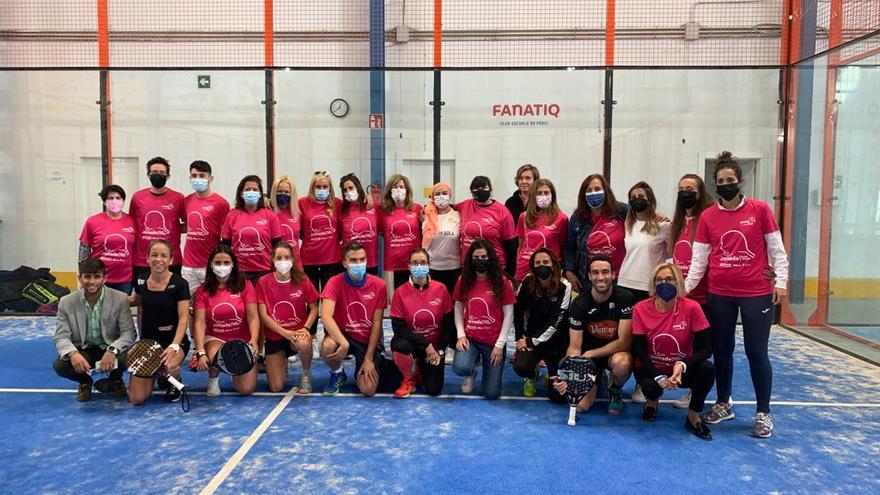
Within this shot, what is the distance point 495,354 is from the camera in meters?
3.83

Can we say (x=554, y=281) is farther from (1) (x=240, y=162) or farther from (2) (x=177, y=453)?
(1) (x=240, y=162)

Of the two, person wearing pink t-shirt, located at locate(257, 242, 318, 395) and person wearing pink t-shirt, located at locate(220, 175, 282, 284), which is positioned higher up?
person wearing pink t-shirt, located at locate(220, 175, 282, 284)

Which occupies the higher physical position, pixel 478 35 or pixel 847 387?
pixel 478 35

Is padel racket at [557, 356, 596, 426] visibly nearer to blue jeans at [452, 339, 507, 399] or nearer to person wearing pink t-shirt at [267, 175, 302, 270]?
blue jeans at [452, 339, 507, 399]

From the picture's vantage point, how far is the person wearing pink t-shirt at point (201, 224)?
14.8 ft

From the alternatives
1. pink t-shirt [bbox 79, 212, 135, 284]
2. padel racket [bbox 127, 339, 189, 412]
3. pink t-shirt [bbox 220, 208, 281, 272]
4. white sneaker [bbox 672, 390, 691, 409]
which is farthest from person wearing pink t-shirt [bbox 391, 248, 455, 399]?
pink t-shirt [bbox 79, 212, 135, 284]

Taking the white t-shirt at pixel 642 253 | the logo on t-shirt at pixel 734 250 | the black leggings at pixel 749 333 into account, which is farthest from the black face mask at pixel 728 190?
the white t-shirt at pixel 642 253

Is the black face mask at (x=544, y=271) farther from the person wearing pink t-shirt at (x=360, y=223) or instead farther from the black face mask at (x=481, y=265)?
the person wearing pink t-shirt at (x=360, y=223)

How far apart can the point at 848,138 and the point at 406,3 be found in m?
5.12

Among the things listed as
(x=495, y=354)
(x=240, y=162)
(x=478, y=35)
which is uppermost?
(x=478, y=35)

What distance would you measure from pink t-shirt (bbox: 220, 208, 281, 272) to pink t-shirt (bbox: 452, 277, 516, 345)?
58.7 inches

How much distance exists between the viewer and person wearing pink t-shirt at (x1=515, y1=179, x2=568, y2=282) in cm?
425

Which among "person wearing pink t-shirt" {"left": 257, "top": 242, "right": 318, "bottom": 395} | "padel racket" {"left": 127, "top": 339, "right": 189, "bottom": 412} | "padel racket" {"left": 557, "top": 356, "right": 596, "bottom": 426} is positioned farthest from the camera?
"person wearing pink t-shirt" {"left": 257, "top": 242, "right": 318, "bottom": 395}

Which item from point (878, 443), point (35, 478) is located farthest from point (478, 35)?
point (35, 478)
